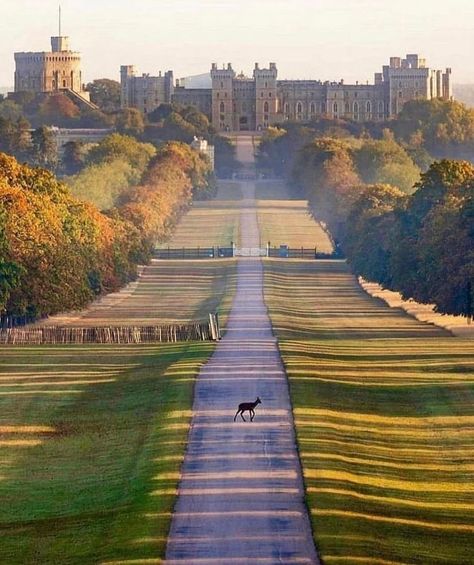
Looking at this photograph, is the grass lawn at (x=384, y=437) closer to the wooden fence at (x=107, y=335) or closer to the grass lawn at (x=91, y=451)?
the grass lawn at (x=91, y=451)

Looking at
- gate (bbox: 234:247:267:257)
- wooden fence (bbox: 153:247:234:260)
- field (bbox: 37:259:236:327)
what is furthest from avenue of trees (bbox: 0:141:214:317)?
gate (bbox: 234:247:267:257)

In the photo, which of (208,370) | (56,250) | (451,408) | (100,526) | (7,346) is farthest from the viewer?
(56,250)

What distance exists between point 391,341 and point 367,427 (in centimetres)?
2767

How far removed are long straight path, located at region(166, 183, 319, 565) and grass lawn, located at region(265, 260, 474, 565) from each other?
1.54ft

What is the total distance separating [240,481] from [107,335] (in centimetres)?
4055

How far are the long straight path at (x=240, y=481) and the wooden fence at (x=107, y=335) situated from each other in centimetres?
1567

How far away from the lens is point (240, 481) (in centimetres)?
3853

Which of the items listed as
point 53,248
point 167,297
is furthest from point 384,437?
point 167,297

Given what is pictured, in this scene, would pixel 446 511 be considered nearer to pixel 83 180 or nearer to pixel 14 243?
pixel 14 243

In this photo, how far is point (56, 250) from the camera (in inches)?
3521

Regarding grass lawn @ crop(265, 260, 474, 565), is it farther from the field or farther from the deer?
the field

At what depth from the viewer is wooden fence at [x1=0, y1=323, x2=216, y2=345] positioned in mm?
77938

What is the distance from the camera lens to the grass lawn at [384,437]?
3416 cm

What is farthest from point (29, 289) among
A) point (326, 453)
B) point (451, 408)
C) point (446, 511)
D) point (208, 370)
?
point (446, 511)
